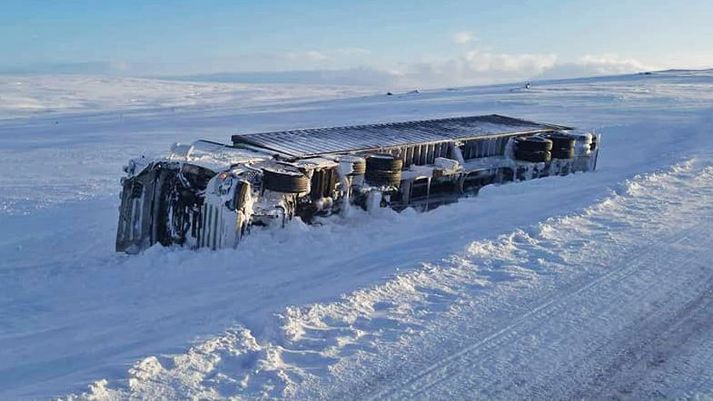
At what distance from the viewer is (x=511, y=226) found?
8.34 meters

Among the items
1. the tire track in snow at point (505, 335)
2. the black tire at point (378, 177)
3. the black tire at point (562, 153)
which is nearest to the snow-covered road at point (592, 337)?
the tire track in snow at point (505, 335)

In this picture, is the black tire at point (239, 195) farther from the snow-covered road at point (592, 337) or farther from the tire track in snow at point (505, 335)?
the tire track in snow at point (505, 335)

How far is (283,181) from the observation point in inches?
304

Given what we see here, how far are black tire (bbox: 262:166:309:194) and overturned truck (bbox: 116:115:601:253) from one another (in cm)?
1

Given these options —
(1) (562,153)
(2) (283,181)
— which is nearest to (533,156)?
(1) (562,153)

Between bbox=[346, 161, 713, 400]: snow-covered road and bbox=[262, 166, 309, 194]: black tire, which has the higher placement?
bbox=[262, 166, 309, 194]: black tire

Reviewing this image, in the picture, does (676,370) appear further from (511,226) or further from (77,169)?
(77,169)

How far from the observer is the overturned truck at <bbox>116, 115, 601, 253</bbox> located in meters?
7.62

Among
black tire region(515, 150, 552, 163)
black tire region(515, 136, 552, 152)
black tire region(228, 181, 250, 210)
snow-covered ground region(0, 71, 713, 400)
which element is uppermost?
black tire region(515, 136, 552, 152)

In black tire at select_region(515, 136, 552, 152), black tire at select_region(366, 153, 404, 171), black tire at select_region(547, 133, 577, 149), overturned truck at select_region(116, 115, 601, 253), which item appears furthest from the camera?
black tire at select_region(547, 133, 577, 149)

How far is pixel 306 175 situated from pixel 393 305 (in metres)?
2.89

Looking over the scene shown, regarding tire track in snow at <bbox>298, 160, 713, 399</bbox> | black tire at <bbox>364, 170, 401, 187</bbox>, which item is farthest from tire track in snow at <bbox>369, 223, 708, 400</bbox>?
black tire at <bbox>364, 170, 401, 187</bbox>

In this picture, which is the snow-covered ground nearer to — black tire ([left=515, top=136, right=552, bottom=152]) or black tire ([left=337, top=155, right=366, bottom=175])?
black tire ([left=337, top=155, right=366, bottom=175])

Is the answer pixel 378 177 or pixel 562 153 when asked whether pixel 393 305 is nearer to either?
pixel 378 177
